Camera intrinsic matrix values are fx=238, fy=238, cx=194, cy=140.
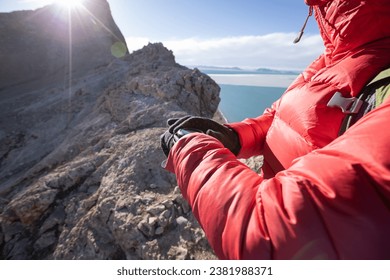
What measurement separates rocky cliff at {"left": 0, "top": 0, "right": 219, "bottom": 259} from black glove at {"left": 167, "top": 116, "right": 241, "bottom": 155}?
116cm

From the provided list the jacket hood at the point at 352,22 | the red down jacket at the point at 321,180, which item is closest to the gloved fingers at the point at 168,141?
the red down jacket at the point at 321,180

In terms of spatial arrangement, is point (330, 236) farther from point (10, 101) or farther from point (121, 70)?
point (10, 101)

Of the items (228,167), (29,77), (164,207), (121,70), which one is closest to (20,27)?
(29,77)

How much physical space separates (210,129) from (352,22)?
1257mm

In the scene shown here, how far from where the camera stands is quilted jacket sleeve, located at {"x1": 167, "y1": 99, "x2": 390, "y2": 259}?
78 centimetres

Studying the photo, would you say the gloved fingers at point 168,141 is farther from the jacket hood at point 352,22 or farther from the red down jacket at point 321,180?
the jacket hood at point 352,22

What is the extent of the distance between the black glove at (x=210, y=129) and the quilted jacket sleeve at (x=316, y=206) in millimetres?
922

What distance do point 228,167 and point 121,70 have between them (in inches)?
425

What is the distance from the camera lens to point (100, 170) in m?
4.20

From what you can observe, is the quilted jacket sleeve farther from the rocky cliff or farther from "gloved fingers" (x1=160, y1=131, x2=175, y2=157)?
the rocky cliff

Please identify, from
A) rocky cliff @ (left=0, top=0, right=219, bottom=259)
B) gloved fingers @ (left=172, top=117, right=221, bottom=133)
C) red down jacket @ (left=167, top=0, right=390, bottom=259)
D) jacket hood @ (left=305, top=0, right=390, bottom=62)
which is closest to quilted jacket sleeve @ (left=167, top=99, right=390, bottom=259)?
red down jacket @ (left=167, top=0, right=390, bottom=259)

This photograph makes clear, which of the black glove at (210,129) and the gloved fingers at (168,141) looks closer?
the gloved fingers at (168,141)

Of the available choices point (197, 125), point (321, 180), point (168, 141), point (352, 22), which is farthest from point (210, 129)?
point (321, 180)

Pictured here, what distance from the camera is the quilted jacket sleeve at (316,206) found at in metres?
0.78
